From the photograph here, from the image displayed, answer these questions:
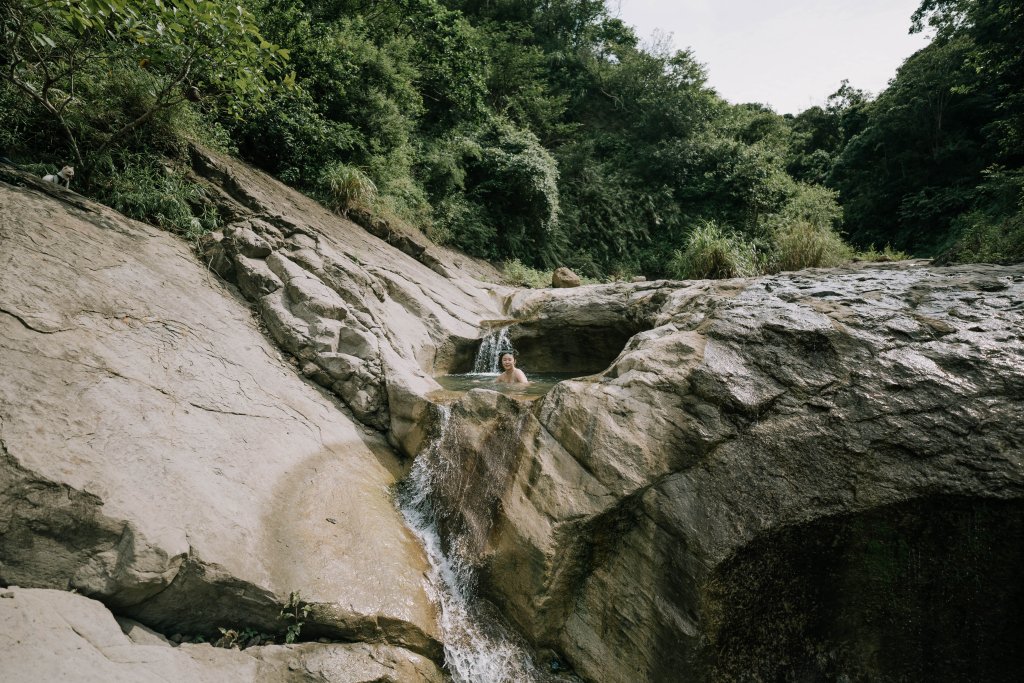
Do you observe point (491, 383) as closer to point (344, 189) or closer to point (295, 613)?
point (295, 613)

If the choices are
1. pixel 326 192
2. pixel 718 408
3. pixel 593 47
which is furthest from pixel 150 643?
pixel 593 47

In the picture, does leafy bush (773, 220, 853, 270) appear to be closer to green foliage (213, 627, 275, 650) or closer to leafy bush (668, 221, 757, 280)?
leafy bush (668, 221, 757, 280)

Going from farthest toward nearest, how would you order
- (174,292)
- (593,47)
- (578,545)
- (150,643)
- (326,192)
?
(593,47), (326,192), (174,292), (578,545), (150,643)

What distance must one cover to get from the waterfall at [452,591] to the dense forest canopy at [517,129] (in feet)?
16.4

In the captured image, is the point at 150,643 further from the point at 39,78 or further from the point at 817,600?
the point at 39,78

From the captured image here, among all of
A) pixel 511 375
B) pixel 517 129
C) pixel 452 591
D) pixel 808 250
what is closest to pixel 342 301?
pixel 511 375

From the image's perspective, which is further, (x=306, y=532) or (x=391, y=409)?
(x=391, y=409)

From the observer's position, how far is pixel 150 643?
2.64 metres

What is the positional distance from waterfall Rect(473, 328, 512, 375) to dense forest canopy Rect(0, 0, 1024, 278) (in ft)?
15.0

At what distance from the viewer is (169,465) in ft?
10.7

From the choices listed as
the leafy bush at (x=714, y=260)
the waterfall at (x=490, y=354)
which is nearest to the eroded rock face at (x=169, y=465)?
the waterfall at (x=490, y=354)

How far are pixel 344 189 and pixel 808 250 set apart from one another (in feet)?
32.9

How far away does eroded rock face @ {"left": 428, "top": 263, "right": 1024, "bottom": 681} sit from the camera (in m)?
2.60

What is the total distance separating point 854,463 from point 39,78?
10.4m
